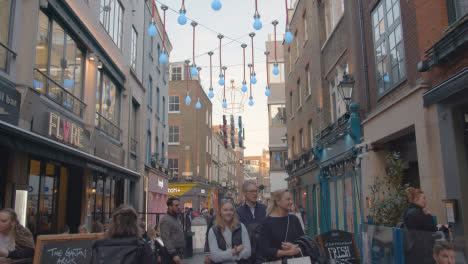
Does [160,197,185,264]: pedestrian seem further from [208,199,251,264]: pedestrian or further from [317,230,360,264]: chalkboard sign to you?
[317,230,360,264]: chalkboard sign

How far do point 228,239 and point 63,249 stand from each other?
2.26 m

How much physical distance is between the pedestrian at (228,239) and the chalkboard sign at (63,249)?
1.72 metres

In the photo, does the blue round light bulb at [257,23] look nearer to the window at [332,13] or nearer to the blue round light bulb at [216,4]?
the blue round light bulb at [216,4]

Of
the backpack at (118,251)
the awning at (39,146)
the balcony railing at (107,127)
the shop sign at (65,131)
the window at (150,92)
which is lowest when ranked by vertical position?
the backpack at (118,251)

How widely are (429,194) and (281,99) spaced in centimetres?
2866

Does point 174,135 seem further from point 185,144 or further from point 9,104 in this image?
point 9,104

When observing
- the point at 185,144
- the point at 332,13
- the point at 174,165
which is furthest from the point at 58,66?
the point at 174,165

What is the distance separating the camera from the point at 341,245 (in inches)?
237

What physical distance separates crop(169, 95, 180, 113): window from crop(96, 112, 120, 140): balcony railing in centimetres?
2566

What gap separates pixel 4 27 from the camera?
8.30 metres

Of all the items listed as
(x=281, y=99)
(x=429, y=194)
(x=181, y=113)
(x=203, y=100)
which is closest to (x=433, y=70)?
(x=429, y=194)

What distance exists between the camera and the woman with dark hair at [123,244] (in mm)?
3805

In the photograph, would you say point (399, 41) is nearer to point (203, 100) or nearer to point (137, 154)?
point (137, 154)

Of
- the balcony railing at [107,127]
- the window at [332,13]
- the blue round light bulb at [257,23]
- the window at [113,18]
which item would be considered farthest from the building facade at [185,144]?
the blue round light bulb at [257,23]
